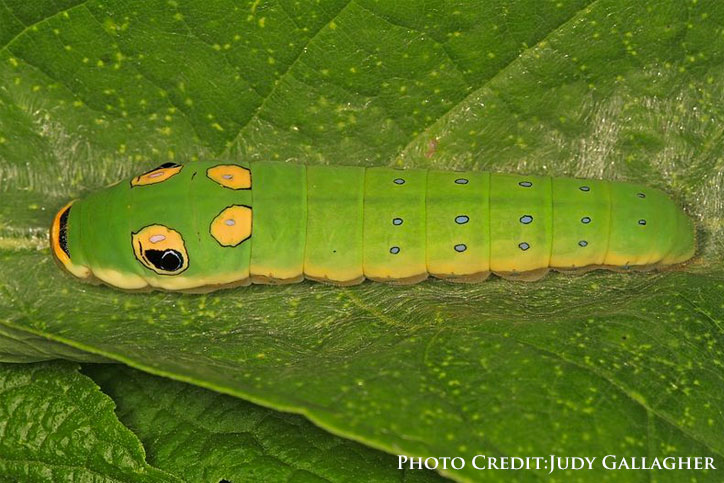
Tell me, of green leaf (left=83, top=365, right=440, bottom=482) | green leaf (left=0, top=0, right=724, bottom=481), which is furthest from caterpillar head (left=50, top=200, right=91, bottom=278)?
green leaf (left=83, top=365, right=440, bottom=482)

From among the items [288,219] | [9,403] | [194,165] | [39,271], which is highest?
[194,165]

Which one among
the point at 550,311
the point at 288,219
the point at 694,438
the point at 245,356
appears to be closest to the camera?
the point at 694,438

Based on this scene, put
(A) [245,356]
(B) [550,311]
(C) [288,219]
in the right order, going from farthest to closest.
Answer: (C) [288,219]
(B) [550,311]
(A) [245,356]

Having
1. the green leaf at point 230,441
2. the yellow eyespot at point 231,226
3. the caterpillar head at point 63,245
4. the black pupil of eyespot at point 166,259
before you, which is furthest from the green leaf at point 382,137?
the green leaf at point 230,441

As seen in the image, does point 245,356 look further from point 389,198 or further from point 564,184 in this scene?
point 564,184

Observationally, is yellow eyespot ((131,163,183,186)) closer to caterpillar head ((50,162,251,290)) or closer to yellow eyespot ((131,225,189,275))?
caterpillar head ((50,162,251,290))

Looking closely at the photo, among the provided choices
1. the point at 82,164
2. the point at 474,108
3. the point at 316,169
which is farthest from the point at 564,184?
the point at 82,164
